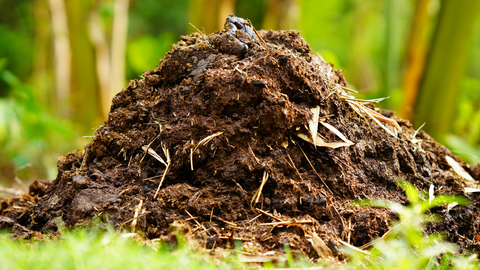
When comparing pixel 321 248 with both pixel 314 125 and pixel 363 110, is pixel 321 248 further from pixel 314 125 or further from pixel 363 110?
pixel 363 110

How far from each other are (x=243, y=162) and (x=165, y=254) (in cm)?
60

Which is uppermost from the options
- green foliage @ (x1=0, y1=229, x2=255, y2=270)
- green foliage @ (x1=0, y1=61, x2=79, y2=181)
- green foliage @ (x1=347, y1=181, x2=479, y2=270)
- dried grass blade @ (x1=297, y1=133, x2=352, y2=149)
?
green foliage @ (x1=0, y1=61, x2=79, y2=181)

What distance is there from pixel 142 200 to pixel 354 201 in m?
1.04

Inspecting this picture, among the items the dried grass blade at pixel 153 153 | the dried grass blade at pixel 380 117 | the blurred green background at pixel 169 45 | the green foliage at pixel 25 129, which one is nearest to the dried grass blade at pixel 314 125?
the dried grass blade at pixel 380 117

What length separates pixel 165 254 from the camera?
1521mm

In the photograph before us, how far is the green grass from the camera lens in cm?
136

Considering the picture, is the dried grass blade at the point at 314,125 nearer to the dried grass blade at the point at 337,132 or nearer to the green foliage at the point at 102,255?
the dried grass blade at the point at 337,132

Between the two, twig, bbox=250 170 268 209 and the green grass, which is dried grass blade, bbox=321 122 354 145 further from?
twig, bbox=250 170 268 209

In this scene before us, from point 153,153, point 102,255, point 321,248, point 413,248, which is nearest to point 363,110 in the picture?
point 413,248

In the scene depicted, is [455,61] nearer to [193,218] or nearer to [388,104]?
[388,104]

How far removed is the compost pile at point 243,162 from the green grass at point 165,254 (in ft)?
0.25

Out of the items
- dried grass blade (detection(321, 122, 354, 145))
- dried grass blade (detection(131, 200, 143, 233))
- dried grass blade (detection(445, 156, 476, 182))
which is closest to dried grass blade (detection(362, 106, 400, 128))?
dried grass blade (detection(321, 122, 354, 145))

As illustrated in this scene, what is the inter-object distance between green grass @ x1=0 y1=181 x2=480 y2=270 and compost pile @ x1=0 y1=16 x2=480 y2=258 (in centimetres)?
8

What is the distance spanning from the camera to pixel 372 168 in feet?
7.13
